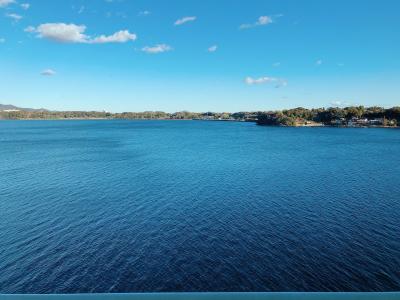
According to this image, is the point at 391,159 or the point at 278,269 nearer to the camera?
the point at 278,269

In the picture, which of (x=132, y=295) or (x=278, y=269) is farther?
(x=278, y=269)

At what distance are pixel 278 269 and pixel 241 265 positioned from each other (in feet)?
7.42

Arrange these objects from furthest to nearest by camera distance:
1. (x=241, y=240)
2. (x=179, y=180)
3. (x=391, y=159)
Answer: (x=391, y=159) → (x=179, y=180) → (x=241, y=240)

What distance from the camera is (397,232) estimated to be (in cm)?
2681

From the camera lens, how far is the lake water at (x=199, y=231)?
66.7 feet

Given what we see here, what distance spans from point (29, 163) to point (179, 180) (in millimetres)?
31757

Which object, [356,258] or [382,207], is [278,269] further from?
[382,207]

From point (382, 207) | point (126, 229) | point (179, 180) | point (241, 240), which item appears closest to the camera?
point (241, 240)

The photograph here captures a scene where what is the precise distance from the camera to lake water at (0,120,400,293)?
66.7ft

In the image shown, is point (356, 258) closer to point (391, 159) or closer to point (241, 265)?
point (241, 265)

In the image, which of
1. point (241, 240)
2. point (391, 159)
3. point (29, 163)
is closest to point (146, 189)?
point (241, 240)

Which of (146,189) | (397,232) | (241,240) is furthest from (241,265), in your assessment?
(146,189)

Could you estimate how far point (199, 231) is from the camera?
2756cm

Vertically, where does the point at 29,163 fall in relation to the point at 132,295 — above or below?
below
